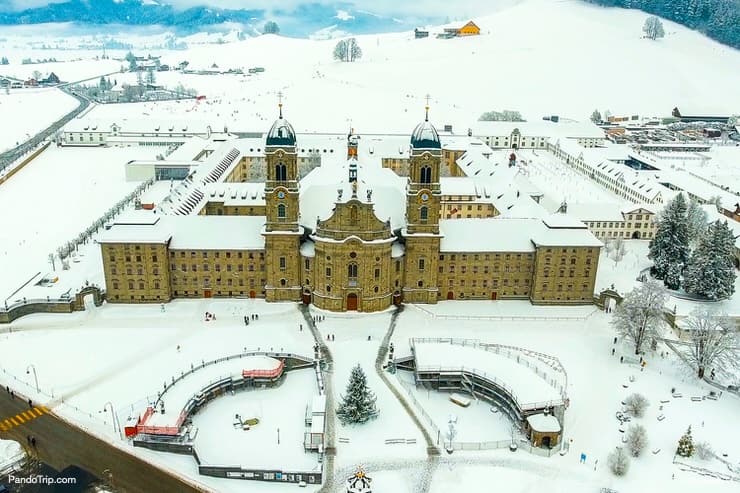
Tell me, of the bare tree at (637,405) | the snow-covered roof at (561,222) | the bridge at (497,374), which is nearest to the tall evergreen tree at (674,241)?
the snow-covered roof at (561,222)

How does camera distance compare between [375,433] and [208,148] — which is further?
[208,148]

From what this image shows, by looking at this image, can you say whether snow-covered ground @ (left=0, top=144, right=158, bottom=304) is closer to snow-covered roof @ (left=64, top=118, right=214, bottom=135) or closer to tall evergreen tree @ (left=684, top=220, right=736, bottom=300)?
snow-covered roof @ (left=64, top=118, right=214, bottom=135)

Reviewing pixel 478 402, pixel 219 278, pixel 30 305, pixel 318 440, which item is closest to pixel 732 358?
pixel 478 402

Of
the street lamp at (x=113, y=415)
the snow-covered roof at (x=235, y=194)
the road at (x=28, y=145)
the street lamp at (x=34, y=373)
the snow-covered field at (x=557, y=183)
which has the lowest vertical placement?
the street lamp at (x=113, y=415)

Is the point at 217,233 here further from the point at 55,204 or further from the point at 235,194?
the point at 55,204

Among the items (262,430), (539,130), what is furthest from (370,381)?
(539,130)

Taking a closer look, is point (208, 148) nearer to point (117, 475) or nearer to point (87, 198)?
point (87, 198)

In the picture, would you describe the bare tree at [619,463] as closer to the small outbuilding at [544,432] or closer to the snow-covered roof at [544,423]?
the small outbuilding at [544,432]
